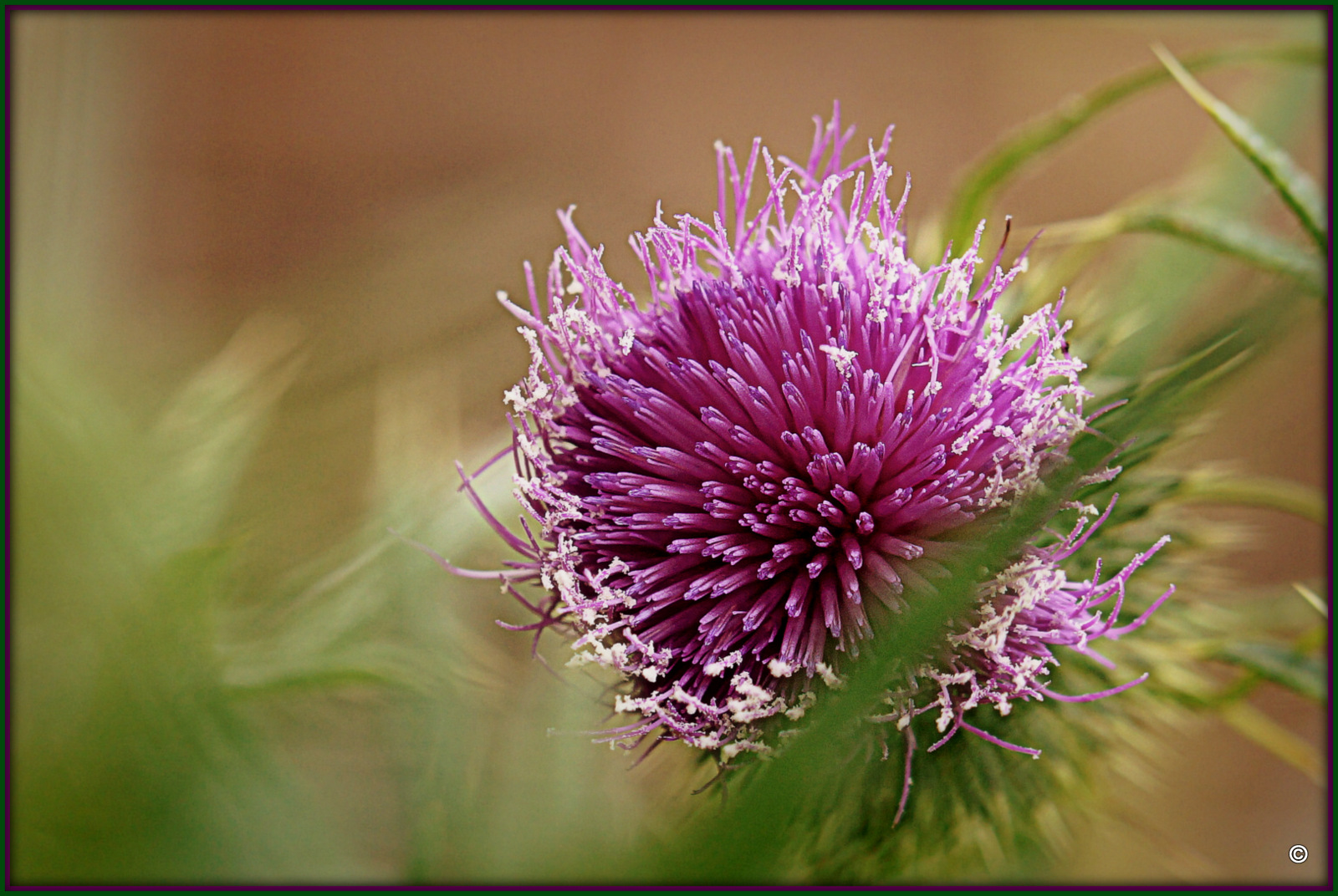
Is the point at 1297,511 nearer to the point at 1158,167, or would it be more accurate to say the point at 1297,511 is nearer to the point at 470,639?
the point at 470,639

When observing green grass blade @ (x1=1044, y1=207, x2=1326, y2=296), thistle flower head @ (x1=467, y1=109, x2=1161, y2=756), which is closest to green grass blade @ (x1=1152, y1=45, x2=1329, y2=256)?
green grass blade @ (x1=1044, y1=207, x2=1326, y2=296)

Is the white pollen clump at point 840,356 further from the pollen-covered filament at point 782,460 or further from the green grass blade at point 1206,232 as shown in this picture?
the green grass blade at point 1206,232

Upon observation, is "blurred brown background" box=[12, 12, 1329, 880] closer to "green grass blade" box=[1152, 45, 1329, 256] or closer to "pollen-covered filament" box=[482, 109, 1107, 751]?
"pollen-covered filament" box=[482, 109, 1107, 751]

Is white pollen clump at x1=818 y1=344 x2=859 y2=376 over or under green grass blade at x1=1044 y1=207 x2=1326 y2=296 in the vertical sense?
under

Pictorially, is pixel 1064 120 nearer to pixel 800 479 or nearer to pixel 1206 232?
pixel 1206 232

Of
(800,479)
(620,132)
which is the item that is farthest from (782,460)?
(620,132)

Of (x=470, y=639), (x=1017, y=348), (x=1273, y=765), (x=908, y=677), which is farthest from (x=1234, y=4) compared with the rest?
(x=1273, y=765)
